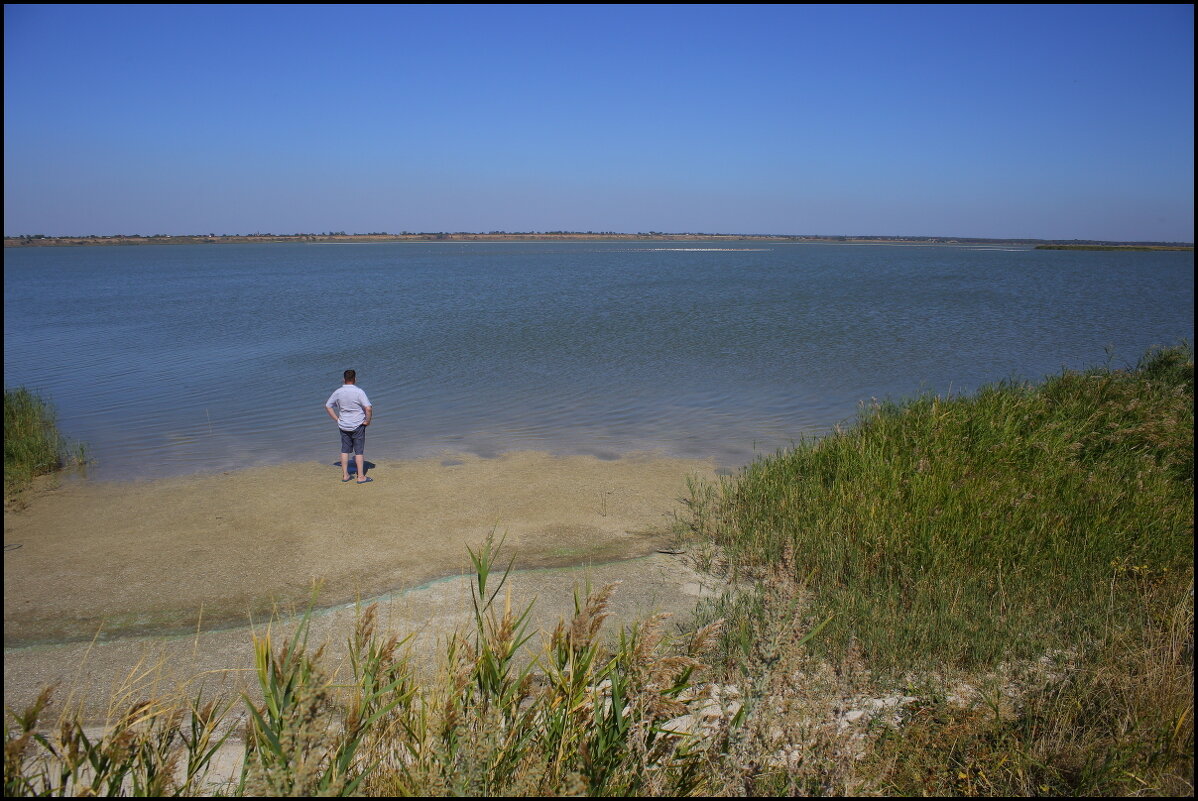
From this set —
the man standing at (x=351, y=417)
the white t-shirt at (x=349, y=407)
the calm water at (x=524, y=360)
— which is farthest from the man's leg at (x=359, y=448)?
the calm water at (x=524, y=360)

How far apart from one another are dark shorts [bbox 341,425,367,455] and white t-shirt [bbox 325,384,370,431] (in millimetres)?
88

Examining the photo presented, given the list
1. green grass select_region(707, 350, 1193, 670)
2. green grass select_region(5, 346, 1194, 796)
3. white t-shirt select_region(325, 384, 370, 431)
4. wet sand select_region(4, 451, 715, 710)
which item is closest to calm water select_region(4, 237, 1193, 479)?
wet sand select_region(4, 451, 715, 710)

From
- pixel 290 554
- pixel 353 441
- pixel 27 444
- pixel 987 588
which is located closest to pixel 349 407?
pixel 353 441

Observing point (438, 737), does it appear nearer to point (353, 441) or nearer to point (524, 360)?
point (353, 441)

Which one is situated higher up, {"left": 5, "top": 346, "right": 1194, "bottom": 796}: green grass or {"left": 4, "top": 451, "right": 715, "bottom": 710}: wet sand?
{"left": 5, "top": 346, "right": 1194, "bottom": 796}: green grass

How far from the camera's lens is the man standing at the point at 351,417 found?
9742 millimetres

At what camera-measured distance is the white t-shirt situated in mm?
9727

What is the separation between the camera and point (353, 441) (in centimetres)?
987

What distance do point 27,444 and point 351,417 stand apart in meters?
4.95

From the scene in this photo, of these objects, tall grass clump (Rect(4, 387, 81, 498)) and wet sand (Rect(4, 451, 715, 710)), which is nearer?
wet sand (Rect(4, 451, 715, 710))

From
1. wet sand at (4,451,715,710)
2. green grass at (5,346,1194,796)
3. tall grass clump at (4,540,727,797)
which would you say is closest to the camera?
tall grass clump at (4,540,727,797)

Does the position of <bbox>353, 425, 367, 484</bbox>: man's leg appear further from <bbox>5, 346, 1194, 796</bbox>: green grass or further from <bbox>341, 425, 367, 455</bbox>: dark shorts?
<bbox>5, 346, 1194, 796</bbox>: green grass

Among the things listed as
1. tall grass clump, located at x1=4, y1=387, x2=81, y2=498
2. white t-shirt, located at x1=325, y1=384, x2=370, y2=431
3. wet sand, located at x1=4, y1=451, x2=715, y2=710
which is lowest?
wet sand, located at x1=4, y1=451, x2=715, y2=710

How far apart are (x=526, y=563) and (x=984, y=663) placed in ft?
12.8
